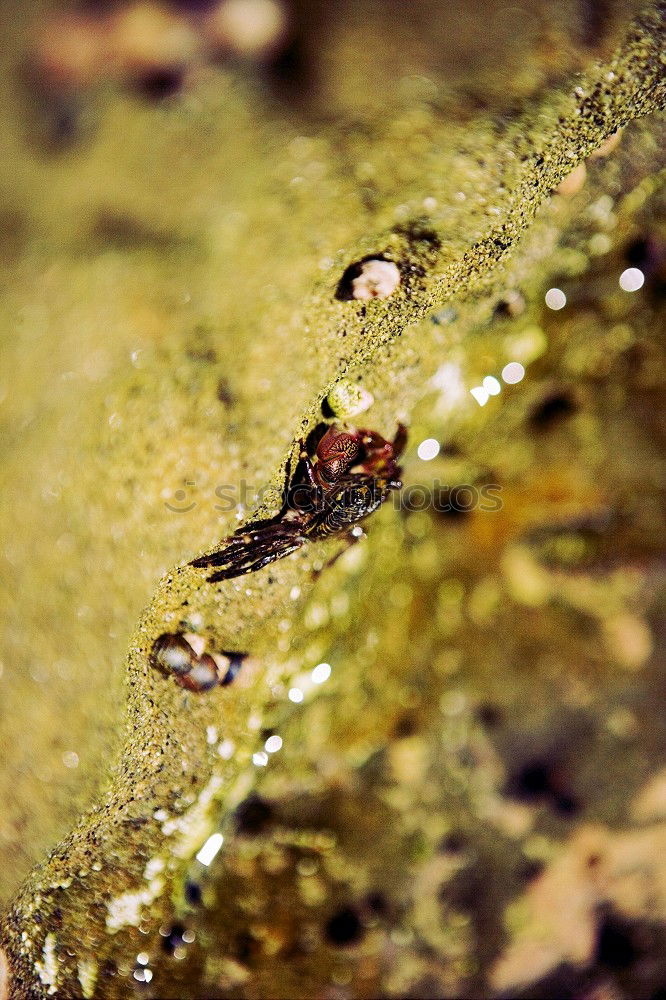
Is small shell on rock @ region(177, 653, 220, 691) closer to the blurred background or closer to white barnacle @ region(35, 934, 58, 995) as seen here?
the blurred background

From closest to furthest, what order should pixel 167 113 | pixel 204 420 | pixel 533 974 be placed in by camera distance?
pixel 204 420 < pixel 533 974 < pixel 167 113

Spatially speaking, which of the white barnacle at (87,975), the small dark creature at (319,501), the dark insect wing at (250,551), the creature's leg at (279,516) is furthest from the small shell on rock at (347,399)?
the white barnacle at (87,975)

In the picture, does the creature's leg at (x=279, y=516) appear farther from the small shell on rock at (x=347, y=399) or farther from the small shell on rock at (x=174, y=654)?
the small shell on rock at (x=174, y=654)

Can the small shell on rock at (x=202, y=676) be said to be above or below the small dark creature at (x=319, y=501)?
below

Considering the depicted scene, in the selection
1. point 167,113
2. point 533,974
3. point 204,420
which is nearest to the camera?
point 204,420

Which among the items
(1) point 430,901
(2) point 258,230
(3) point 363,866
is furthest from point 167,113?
(1) point 430,901

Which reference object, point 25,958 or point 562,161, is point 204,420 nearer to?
point 562,161

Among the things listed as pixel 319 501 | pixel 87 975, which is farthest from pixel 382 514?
pixel 87 975
